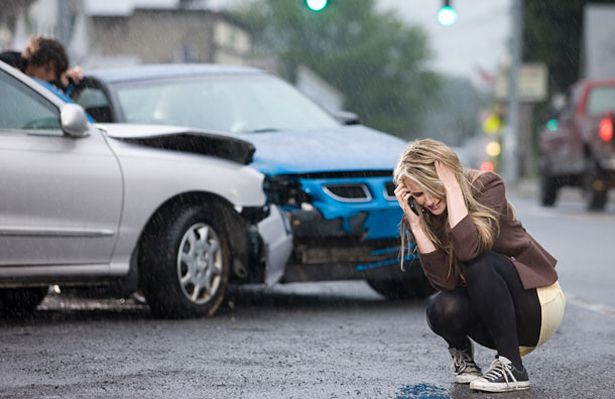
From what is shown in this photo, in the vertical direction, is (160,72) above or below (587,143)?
above

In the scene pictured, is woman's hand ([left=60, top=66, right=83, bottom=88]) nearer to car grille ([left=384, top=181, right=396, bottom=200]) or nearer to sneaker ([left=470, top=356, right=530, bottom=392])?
car grille ([left=384, top=181, right=396, bottom=200])

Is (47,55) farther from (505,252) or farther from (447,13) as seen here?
(447,13)

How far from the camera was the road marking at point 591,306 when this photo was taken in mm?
8898

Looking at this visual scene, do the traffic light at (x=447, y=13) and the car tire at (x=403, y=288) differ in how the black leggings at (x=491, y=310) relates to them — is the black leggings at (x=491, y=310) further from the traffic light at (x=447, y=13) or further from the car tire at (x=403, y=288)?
the traffic light at (x=447, y=13)

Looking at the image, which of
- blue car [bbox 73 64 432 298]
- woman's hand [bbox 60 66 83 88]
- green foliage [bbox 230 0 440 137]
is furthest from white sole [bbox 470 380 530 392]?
green foliage [bbox 230 0 440 137]

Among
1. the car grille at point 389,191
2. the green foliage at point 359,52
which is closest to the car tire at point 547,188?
the car grille at point 389,191

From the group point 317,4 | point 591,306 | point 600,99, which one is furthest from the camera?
point 600,99

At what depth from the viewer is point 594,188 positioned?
21.8m

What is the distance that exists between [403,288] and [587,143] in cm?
1241

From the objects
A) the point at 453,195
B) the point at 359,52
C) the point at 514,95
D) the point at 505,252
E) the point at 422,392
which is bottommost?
the point at 514,95

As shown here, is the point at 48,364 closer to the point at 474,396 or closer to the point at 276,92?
the point at 474,396

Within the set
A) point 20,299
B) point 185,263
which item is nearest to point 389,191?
point 185,263

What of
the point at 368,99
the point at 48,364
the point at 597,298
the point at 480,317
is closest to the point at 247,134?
the point at 597,298

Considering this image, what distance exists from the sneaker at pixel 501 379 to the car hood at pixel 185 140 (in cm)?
324
